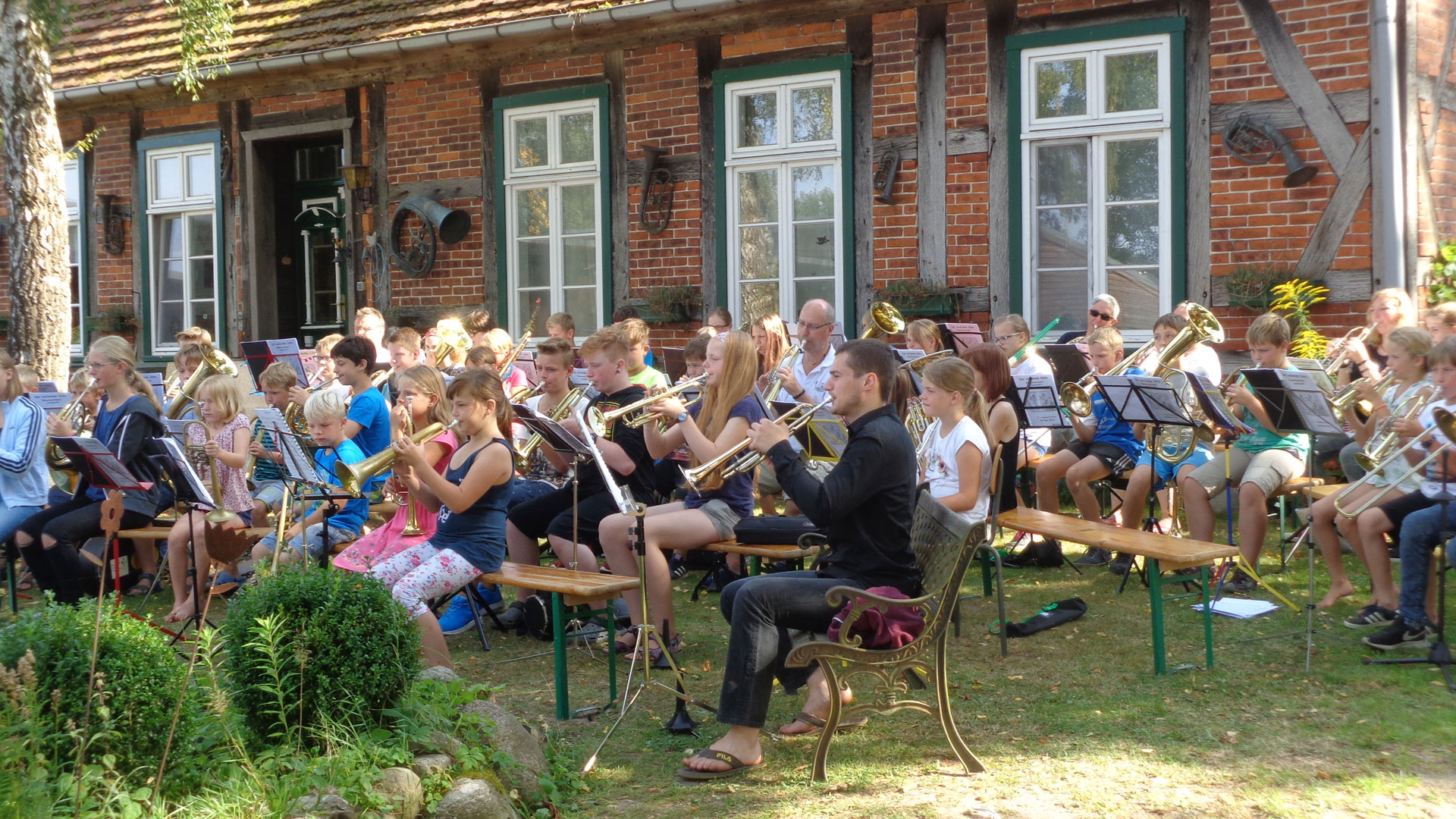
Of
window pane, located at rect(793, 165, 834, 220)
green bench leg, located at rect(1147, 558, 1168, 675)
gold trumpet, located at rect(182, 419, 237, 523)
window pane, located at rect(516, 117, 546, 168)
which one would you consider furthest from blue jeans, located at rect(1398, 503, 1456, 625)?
window pane, located at rect(516, 117, 546, 168)

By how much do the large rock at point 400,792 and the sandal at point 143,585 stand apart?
5.11m

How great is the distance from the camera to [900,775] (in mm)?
4469

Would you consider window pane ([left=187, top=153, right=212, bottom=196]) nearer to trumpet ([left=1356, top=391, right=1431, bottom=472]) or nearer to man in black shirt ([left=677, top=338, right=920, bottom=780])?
man in black shirt ([left=677, top=338, right=920, bottom=780])

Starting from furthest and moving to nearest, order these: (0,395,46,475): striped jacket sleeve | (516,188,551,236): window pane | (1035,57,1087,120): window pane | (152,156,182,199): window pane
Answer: (152,156,182,199): window pane → (516,188,551,236): window pane → (1035,57,1087,120): window pane → (0,395,46,475): striped jacket sleeve

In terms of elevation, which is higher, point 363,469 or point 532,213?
point 532,213

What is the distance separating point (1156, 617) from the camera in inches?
216

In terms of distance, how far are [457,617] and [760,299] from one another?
16.6ft

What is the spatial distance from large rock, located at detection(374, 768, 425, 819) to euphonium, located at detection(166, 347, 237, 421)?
181 inches

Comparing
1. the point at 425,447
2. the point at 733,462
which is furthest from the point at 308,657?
the point at 425,447

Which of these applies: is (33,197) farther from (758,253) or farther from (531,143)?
(758,253)

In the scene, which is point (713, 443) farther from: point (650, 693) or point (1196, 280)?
point (1196, 280)

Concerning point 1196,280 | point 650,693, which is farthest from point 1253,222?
point 650,693

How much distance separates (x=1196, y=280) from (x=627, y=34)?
17.4 feet

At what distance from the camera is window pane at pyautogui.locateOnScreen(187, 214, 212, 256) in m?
14.8
